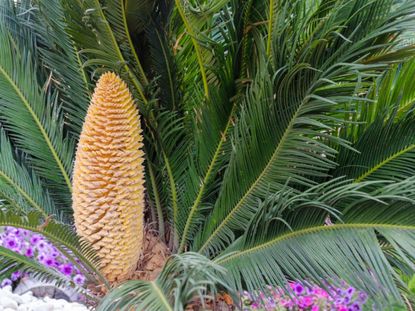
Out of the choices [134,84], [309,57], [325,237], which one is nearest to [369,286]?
[325,237]

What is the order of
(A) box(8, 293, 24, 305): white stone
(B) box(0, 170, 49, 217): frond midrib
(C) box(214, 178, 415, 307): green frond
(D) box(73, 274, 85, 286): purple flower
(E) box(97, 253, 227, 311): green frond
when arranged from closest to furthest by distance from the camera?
1. (E) box(97, 253, 227, 311): green frond
2. (C) box(214, 178, 415, 307): green frond
3. (D) box(73, 274, 85, 286): purple flower
4. (B) box(0, 170, 49, 217): frond midrib
5. (A) box(8, 293, 24, 305): white stone

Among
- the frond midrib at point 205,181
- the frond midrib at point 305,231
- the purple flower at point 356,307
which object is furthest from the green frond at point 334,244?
the purple flower at point 356,307

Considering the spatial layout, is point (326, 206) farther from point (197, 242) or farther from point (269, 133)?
point (197, 242)

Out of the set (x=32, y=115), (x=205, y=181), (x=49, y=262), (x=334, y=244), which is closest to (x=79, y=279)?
(x=49, y=262)

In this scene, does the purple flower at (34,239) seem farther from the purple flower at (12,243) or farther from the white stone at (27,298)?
the white stone at (27,298)

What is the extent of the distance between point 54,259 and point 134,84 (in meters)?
0.79

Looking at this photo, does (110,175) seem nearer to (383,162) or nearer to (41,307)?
(41,307)

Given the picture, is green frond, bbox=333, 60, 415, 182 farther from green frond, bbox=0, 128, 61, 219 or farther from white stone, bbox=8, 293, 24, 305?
white stone, bbox=8, 293, 24, 305

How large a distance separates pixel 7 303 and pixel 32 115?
756 mm

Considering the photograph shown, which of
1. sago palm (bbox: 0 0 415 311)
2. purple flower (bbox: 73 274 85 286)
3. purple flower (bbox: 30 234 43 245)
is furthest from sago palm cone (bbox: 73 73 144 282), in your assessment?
purple flower (bbox: 30 234 43 245)

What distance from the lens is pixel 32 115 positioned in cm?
193

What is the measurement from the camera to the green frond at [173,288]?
1.13m

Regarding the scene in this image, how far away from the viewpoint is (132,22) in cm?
165

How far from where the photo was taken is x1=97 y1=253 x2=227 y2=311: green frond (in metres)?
1.13
